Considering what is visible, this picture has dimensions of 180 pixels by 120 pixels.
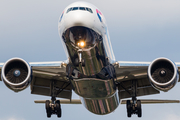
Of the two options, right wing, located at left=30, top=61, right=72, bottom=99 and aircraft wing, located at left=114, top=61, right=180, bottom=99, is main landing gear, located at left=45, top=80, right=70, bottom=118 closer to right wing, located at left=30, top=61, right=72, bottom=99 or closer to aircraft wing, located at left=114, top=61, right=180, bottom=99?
right wing, located at left=30, top=61, right=72, bottom=99

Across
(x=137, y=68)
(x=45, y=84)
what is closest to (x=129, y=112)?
(x=137, y=68)

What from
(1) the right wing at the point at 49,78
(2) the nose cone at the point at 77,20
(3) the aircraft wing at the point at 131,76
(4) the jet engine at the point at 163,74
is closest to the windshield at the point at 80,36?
(2) the nose cone at the point at 77,20

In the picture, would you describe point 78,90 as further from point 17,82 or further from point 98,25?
point 98,25

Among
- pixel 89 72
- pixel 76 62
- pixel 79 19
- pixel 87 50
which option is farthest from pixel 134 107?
pixel 79 19

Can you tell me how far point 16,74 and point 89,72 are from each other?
4.28 m

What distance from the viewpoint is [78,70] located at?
771 inches

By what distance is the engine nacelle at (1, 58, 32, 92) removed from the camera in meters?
20.3

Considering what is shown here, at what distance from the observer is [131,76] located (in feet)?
75.2

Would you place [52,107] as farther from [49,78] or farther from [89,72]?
[89,72]

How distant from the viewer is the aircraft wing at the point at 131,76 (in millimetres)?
21219

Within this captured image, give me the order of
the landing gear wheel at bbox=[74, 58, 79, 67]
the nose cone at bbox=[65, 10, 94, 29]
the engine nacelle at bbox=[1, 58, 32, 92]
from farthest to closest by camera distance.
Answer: the engine nacelle at bbox=[1, 58, 32, 92]
the landing gear wheel at bbox=[74, 58, 79, 67]
the nose cone at bbox=[65, 10, 94, 29]

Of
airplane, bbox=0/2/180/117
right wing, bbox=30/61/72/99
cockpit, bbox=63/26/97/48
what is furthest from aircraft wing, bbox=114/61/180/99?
cockpit, bbox=63/26/97/48

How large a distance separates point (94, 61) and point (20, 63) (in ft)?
15.0

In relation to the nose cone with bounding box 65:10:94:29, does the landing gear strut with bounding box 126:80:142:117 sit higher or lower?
lower
